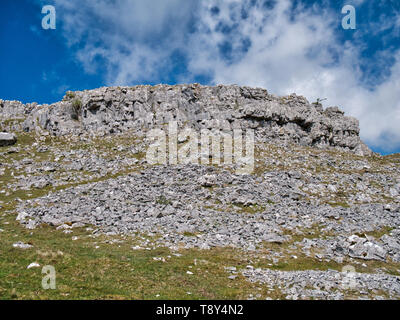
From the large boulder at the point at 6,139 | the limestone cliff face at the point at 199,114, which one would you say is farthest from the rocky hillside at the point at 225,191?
the large boulder at the point at 6,139

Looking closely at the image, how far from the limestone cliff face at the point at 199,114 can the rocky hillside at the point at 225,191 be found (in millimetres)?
355

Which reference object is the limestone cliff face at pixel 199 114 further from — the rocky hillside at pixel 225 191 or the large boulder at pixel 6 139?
the large boulder at pixel 6 139

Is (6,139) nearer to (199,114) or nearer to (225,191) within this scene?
(199,114)

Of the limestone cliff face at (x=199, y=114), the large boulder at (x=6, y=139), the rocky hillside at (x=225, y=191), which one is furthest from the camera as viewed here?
the limestone cliff face at (x=199, y=114)

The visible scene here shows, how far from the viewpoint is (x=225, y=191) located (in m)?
41.7

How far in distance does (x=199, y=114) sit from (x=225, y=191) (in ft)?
131

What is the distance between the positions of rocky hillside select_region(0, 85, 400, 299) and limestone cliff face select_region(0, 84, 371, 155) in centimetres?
36

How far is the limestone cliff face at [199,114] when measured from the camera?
74.9 m

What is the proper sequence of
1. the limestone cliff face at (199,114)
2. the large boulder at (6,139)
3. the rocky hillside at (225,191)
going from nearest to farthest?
the rocky hillside at (225,191) < the large boulder at (6,139) < the limestone cliff face at (199,114)

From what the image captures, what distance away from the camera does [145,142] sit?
6531 centimetres

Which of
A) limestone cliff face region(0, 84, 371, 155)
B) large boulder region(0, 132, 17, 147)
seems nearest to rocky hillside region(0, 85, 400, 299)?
limestone cliff face region(0, 84, 371, 155)

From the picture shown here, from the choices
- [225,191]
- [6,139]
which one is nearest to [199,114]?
[225,191]

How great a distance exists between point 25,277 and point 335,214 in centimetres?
3508
